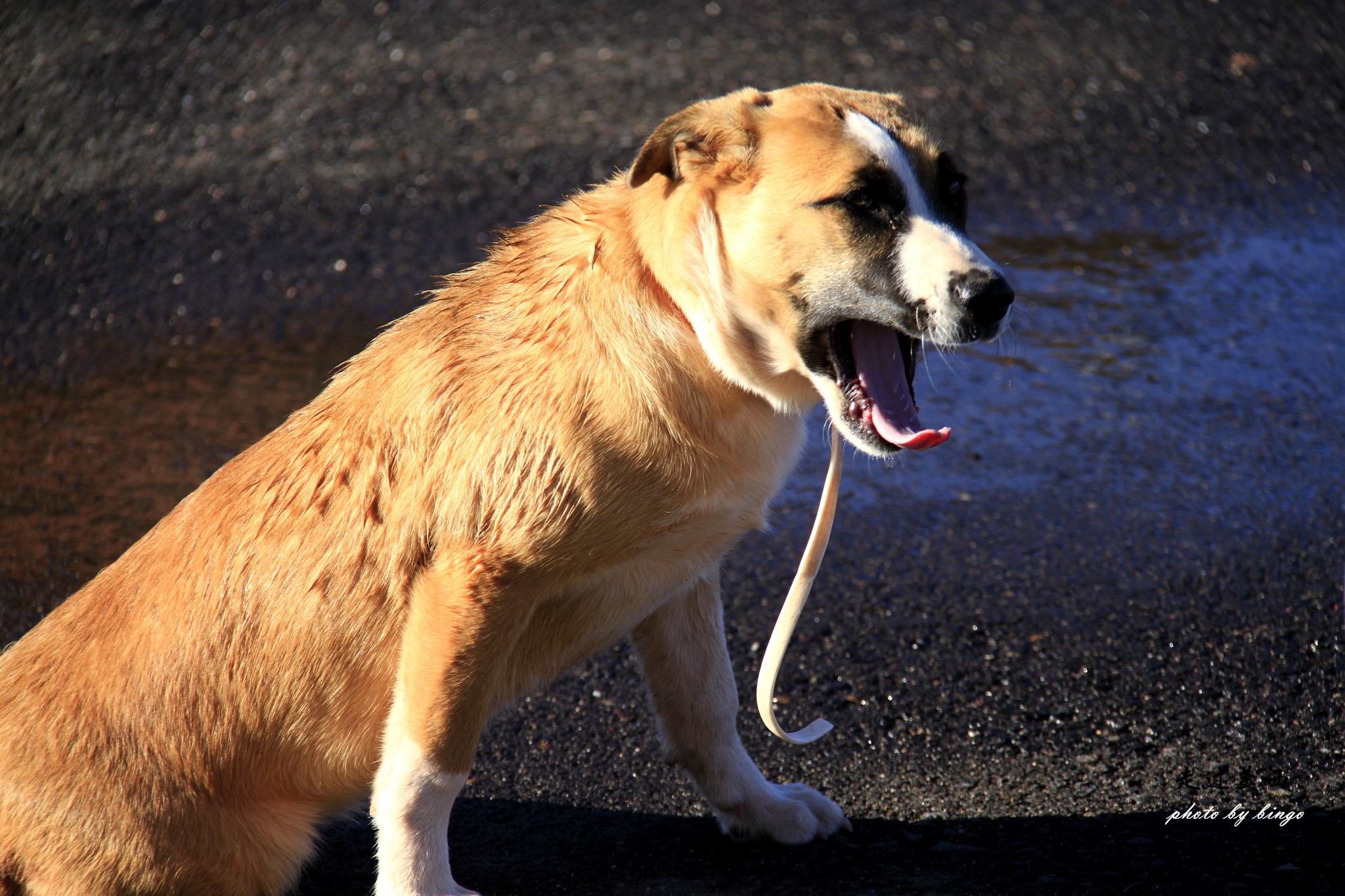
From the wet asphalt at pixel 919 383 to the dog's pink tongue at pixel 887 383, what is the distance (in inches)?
46.3

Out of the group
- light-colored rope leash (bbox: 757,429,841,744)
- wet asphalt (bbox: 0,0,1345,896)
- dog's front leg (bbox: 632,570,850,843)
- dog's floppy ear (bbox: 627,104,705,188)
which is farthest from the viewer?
wet asphalt (bbox: 0,0,1345,896)

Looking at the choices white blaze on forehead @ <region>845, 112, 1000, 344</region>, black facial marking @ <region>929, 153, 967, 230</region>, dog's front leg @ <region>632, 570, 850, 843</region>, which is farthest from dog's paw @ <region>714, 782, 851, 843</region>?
black facial marking @ <region>929, 153, 967, 230</region>

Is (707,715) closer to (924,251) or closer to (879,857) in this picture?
(879,857)

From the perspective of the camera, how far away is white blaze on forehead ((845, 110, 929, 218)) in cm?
257

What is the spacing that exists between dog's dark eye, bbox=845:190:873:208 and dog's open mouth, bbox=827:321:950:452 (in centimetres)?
28

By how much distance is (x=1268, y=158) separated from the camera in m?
7.86

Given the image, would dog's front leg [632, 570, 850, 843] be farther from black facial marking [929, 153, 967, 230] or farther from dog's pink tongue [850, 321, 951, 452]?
black facial marking [929, 153, 967, 230]

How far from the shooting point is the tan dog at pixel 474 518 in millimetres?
2537

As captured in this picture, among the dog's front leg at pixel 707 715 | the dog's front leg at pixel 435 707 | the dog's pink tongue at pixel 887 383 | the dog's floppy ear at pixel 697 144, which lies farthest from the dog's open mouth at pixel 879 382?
the dog's front leg at pixel 435 707

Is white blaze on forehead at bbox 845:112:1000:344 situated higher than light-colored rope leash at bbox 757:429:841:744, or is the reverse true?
white blaze on forehead at bbox 845:112:1000:344

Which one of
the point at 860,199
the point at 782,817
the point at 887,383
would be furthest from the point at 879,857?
the point at 860,199

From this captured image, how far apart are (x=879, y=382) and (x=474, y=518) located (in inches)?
39.7

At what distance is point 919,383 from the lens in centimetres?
580

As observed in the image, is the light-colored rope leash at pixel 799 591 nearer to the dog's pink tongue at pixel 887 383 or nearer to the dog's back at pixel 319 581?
the dog's pink tongue at pixel 887 383
